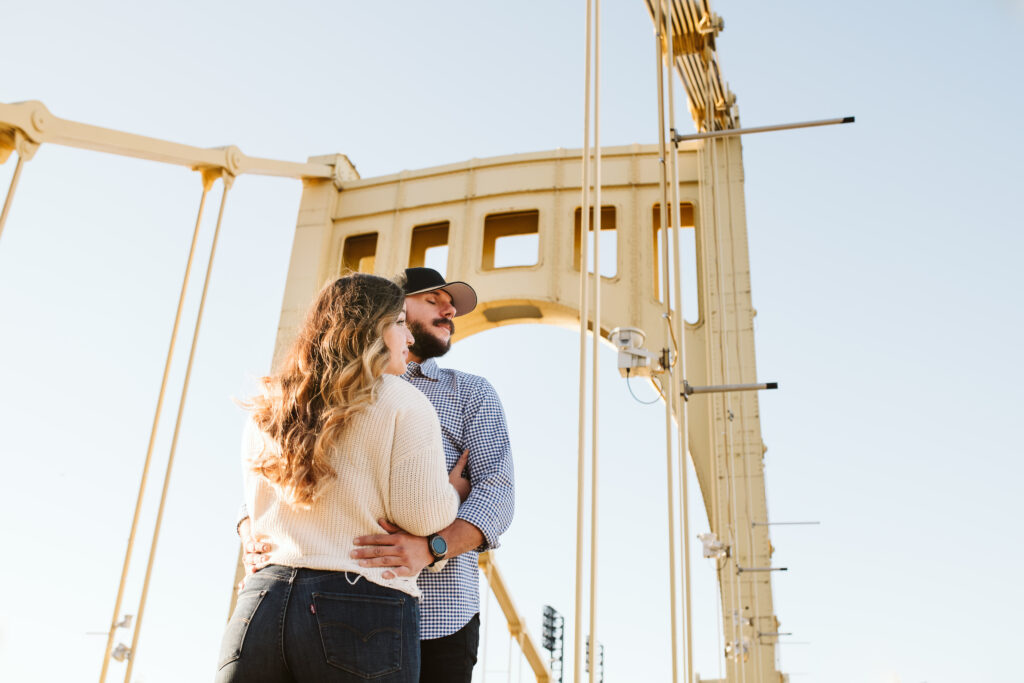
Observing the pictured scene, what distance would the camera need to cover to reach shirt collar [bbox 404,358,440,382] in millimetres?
2025

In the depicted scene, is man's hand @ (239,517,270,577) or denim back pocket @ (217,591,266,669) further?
man's hand @ (239,517,270,577)

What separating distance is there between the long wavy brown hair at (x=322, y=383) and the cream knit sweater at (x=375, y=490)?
2cm

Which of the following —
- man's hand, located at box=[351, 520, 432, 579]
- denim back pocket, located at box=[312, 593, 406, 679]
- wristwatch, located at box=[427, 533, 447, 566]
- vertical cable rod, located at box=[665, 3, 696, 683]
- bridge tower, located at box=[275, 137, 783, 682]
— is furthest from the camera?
bridge tower, located at box=[275, 137, 783, 682]

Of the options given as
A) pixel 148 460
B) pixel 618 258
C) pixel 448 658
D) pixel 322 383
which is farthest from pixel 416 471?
pixel 618 258

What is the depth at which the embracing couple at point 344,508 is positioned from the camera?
1.24 meters

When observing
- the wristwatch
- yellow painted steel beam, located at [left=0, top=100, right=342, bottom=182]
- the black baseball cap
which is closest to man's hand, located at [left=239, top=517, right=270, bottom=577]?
the wristwatch

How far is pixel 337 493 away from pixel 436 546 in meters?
0.21

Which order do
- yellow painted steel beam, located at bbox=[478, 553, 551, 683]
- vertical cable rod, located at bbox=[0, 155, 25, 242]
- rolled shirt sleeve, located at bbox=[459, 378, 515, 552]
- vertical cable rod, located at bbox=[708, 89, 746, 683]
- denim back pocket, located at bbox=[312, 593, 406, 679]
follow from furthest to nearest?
1. yellow painted steel beam, located at bbox=[478, 553, 551, 683]
2. vertical cable rod, located at bbox=[708, 89, 746, 683]
3. vertical cable rod, located at bbox=[0, 155, 25, 242]
4. rolled shirt sleeve, located at bbox=[459, 378, 515, 552]
5. denim back pocket, located at bbox=[312, 593, 406, 679]

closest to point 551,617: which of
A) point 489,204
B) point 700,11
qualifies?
point 489,204

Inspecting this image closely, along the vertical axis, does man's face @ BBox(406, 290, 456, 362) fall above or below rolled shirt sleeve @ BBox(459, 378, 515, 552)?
above

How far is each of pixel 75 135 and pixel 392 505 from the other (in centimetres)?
313

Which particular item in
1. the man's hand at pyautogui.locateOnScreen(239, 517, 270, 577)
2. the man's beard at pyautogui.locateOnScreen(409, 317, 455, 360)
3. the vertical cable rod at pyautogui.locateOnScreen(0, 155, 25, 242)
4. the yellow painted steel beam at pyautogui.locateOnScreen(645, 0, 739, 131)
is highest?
the yellow painted steel beam at pyautogui.locateOnScreen(645, 0, 739, 131)

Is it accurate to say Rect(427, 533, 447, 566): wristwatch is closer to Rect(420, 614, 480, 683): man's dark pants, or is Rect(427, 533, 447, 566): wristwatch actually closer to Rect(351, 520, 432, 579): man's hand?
Rect(351, 520, 432, 579): man's hand

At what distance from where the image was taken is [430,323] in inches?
84.5
